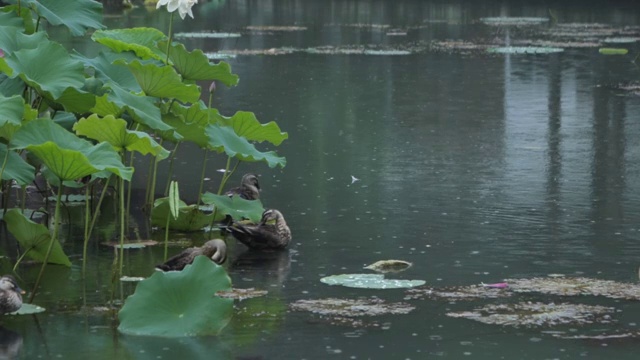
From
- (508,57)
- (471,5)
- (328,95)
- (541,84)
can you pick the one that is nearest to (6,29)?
(328,95)

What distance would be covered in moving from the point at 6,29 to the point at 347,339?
240cm

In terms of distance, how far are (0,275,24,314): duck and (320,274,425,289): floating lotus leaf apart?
132cm

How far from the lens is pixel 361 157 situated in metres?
9.54

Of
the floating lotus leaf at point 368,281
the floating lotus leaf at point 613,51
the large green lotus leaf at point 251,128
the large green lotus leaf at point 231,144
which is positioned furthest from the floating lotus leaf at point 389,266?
the floating lotus leaf at point 613,51

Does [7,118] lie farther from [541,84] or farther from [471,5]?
[471,5]

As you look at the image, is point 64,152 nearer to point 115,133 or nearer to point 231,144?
point 115,133

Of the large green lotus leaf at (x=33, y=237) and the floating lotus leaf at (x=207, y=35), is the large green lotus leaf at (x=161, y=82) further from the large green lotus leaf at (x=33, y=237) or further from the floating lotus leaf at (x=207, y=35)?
the floating lotus leaf at (x=207, y=35)

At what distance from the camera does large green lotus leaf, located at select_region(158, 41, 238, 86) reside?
22.2 ft

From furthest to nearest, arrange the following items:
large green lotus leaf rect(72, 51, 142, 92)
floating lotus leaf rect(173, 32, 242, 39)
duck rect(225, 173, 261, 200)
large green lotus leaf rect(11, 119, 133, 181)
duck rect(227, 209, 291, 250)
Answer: floating lotus leaf rect(173, 32, 242, 39) < duck rect(225, 173, 261, 200) < large green lotus leaf rect(72, 51, 142, 92) < duck rect(227, 209, 291, 250) < large green lotus leaf rect(11, 119, 133, 181)

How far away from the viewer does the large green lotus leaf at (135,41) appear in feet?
23.0

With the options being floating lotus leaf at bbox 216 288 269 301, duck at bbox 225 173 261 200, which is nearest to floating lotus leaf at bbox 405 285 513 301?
floating lotus leaf at bbox 216 288 269 301

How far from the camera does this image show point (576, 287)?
5.76m

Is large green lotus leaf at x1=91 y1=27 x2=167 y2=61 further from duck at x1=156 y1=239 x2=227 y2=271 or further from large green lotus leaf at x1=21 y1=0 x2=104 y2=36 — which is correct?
duck at x1=156 y1=239 x2=227 y2=271

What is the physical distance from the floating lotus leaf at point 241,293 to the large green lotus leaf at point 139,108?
779mm
